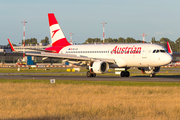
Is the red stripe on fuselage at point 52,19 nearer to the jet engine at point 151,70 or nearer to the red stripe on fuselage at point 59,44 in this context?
the red stripe on fuselage at point 59,44

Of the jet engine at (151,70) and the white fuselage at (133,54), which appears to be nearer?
the white fuselage at (133,54)

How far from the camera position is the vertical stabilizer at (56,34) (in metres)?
53.4

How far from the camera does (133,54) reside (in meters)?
42.8

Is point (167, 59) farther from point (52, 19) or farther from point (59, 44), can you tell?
point (52, 19)

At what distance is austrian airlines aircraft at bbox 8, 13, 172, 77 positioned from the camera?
41.6 meters

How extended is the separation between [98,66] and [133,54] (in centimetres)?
504

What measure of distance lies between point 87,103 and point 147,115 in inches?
177

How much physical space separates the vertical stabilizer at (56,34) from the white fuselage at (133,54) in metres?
6.85

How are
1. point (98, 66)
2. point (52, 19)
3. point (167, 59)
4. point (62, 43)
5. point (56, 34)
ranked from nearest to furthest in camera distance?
point (167, 59)
point (98, 66)
point (62, 43)
point (56, 34)
point (52, 19)

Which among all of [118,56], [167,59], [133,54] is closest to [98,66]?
[118,56]

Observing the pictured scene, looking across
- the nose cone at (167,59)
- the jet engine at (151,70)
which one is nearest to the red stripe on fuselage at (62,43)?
the jet engine at (151,70)

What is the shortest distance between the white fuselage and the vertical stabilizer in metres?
6.85

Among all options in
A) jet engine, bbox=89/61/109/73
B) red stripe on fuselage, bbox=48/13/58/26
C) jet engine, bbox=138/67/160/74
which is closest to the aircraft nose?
jet engine, bbox=138/67/160/74

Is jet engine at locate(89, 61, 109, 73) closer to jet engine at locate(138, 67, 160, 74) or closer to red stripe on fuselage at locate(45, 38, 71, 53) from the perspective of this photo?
jet engine at locate(138, 67, 160, 74)
